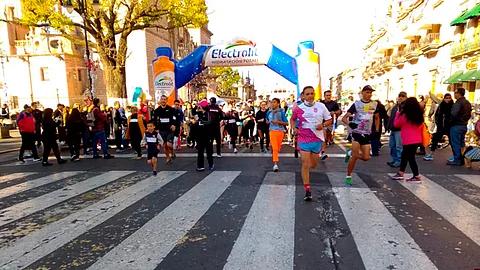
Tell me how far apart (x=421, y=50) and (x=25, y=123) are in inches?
1297

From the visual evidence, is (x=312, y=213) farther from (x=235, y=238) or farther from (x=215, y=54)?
(x=215, y=54)

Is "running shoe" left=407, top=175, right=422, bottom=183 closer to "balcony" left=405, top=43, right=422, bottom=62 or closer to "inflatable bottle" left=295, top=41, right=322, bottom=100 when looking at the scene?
"inflatable bottle" left=295, top=41, right=322, bottom=100

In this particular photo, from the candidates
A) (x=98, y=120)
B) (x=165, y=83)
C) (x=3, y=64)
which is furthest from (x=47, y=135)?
(x=3, y=64)

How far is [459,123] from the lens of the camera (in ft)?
25.4

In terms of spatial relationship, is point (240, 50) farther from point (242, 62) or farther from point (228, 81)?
point (228, 81)

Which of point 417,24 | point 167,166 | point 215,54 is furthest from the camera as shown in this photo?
point 417,24

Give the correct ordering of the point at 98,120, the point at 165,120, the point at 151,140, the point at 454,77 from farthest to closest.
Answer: the point at 454,77 < the point at 98,120 < the point at 165,120 < the point at 151,140

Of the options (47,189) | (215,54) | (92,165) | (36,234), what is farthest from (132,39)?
(36,234)

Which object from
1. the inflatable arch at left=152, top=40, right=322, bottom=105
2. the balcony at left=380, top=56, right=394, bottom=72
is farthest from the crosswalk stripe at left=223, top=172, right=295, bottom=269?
the balcony at left=380, top=56, right=394, bottom=72

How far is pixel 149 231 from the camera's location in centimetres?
396

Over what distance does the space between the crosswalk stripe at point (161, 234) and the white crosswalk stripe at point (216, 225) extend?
1 cm

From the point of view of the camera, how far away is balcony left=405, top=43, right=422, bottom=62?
31697 mm

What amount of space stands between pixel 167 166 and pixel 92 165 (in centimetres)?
232

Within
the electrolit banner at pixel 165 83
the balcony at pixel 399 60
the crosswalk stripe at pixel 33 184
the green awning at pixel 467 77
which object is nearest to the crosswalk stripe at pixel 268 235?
the crosswalk stripe at pixel 33 184
